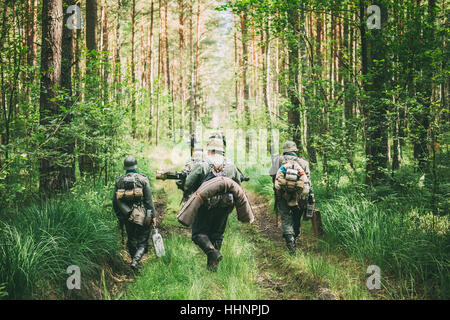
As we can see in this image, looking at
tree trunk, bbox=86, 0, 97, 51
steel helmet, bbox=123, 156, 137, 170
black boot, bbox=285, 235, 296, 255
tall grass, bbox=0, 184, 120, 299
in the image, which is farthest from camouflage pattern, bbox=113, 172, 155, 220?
→ tree trunk, bbox=86, 0, 97, 51

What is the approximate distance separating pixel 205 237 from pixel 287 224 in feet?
5.95

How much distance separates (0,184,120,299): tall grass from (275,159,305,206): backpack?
10.4 feet

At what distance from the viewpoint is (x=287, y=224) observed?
5172 millimetres

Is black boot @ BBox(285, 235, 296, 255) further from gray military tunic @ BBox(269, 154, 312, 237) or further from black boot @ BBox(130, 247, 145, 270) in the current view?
black boot @ BBox(130, 247, 145, 270)

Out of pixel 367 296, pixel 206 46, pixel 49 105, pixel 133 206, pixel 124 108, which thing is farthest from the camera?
pixel 206 46

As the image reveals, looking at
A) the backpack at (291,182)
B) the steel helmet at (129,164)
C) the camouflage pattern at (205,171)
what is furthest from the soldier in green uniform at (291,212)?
the steel helmet at (129,164)

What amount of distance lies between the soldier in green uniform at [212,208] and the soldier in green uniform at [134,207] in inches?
33.1

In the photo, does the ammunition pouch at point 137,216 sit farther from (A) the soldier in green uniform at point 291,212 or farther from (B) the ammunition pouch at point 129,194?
(A) the soldier in green uniform at point 291,212

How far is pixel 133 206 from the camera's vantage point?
4609mm

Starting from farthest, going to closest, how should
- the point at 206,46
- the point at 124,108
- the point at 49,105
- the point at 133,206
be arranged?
1. the point at 206,46
2. the point at 124,108
3. the point at 49,105
4. the point at 133,206

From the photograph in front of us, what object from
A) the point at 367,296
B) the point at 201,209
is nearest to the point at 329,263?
the point at 367,296

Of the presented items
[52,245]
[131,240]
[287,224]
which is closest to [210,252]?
[131,240]
